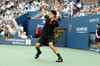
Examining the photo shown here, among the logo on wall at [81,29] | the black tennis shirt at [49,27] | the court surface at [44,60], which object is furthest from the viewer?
the logo on wall at [81,29]

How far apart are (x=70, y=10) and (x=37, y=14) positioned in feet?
16.1

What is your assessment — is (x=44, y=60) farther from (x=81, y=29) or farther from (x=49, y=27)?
(x=81, y=29)

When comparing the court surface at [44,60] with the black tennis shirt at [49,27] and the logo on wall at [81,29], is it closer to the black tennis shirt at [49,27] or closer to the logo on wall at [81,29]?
the black tennis shirt at [49,27]

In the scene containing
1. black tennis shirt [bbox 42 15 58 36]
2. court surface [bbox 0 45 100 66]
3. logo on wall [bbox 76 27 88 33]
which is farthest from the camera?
logo on wall [bbox 76 27 88 33]

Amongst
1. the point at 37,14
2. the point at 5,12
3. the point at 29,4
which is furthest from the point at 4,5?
the point at 37,14

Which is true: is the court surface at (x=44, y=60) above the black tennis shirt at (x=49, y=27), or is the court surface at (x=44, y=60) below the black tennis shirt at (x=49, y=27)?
below

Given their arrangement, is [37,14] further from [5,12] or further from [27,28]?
[5,12]

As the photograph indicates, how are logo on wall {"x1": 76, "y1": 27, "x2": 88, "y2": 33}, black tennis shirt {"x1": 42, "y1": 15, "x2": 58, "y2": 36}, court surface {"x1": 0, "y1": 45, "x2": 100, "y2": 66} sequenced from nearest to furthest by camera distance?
1. court surface {"x1": 0, "y1": 45, "x2": 100, "y2": 66}
2. black tennis shirt {"x1": 42, "y1": 15, "x2": 58, "y2": 36}
3. logo on wall {"x1": 76, "y1": 27, "x2": 88, "y2": 33}

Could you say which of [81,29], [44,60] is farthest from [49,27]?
[81,29]

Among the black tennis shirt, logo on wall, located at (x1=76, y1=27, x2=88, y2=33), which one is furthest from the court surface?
logo on wall, located at (x1=76, y1=27, x2=88, y2=33)

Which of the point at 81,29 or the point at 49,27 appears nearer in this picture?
the point at 49,27

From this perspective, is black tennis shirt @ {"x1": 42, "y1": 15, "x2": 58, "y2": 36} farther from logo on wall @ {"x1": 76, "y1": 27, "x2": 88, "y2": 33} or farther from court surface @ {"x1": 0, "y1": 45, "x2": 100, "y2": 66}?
logo on wall @ {"x1": 76, "y1": 27, "x2": 88, "y2": 33}

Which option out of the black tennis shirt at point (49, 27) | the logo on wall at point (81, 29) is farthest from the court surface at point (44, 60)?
the logo on wall at point (81, 29)

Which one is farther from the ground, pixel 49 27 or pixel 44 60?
pixel 49 27
